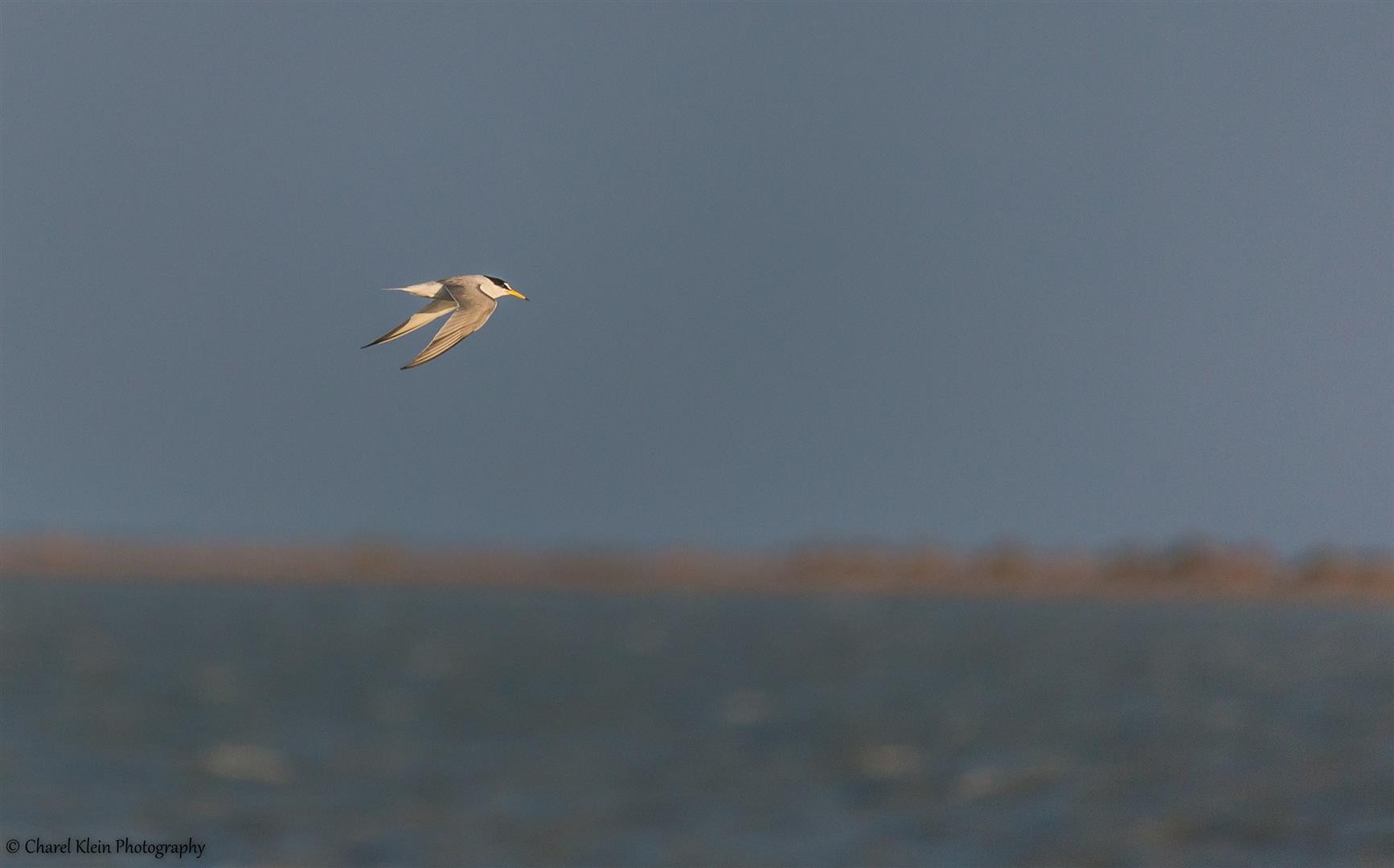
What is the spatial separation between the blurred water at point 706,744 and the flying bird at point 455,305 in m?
19.8

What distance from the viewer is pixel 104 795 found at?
1171 inches

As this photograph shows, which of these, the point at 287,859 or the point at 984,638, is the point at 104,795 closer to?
the point at 287,859

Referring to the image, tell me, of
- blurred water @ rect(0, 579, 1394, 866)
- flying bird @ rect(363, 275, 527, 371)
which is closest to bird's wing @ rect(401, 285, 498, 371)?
flying bird @ rect(363, 275, 527, 371)

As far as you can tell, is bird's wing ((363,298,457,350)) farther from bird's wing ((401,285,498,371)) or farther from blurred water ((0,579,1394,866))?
→ blurred water ((0,579,1394,866))

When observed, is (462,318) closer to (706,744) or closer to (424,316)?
(424,316)

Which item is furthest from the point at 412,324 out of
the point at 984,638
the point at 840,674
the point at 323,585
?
the point at 323,585

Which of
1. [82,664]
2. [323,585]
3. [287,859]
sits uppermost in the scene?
[323,585]

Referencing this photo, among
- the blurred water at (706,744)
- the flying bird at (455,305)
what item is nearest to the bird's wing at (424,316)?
the flying bird at (455,305)

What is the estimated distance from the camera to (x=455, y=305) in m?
6.69

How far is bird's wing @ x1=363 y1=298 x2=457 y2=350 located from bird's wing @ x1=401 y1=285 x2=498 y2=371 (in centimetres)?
6

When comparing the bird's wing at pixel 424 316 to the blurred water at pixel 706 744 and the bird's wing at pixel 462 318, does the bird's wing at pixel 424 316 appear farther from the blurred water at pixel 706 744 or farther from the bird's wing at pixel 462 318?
the blurred water at pixel 706 744

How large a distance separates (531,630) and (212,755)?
32031 mm

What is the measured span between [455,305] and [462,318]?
83 millimetres

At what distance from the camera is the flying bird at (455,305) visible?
248 inches
